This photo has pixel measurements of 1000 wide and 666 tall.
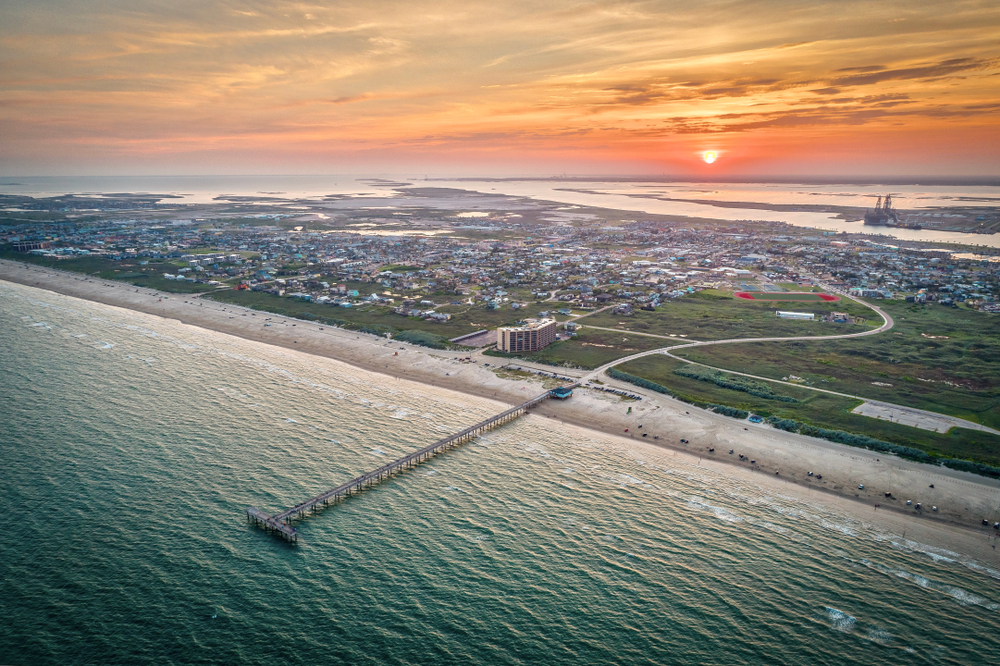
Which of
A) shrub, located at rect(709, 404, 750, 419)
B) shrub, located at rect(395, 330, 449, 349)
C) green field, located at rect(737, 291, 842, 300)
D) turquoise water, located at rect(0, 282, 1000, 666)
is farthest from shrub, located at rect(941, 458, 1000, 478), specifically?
green field, located at rect(737, 291, 842, 300)

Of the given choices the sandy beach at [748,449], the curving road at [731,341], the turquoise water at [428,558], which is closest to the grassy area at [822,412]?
the curving road at [731,341]

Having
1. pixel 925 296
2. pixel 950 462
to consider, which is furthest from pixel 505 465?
pixel 925 296

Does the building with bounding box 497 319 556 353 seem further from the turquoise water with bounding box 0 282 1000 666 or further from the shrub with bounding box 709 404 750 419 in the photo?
the shrub with bounding box 709 404 750 419

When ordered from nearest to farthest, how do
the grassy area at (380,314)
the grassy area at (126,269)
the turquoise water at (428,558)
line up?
the turquoise water at (428,558) → the grassy area at (380,314) → the grassy area at (126,269)

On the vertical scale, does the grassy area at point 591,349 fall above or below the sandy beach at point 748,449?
above

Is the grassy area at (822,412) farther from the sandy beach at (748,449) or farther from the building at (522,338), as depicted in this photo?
the building at (522,338)

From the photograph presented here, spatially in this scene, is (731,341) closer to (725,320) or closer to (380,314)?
(725,320)
